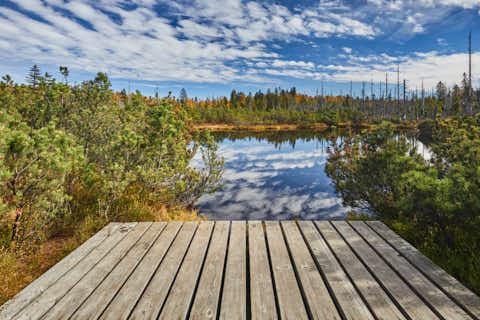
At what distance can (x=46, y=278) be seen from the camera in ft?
7.18

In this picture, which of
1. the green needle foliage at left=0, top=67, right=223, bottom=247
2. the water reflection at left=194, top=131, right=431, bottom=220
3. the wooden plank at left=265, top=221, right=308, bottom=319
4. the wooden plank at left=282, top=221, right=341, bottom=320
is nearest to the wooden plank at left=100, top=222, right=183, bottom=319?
the wooden plank at left=265, top=221, right=308, bottom=319

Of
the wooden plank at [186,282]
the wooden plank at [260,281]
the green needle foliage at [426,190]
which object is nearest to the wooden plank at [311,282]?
the wooden plank at [260,281]

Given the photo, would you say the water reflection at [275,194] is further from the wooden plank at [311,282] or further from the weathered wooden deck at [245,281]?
the wooden plank at [311,282]

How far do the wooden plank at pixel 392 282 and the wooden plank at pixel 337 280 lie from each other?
0.28 meters

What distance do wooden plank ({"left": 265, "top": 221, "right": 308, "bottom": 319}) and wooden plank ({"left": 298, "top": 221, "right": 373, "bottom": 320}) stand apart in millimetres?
273

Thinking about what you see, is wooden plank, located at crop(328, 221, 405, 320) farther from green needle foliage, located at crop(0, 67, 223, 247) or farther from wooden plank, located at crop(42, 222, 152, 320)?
green needle foliage, located at crop(0, 67, 223, 247)

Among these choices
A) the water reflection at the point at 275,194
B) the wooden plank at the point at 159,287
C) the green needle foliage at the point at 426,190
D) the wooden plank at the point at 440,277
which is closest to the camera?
the wooden plank at the point at 159,287

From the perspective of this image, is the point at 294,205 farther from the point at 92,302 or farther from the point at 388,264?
the point at 92,302

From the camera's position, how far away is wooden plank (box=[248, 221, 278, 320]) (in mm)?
1758

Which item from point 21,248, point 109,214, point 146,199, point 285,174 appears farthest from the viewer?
point 285,174

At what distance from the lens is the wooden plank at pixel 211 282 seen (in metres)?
1.77

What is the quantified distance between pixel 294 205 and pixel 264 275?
24.6 ft

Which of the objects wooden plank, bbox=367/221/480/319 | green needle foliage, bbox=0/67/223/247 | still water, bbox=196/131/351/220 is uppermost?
green needle foliage, bbox=0/67/223/247

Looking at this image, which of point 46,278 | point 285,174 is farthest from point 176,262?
point 285,174
